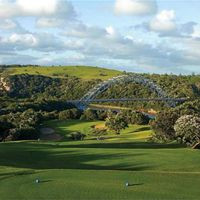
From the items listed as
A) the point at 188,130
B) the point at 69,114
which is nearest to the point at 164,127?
the point at 188,130

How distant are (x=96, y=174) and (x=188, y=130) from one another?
25814 millimetres

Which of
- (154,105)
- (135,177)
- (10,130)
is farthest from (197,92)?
(135,177)

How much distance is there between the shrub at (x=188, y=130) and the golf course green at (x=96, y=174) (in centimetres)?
747

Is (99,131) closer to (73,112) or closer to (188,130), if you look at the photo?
(73,112)

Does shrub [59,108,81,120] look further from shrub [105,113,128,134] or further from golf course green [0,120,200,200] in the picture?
golf course green [0,120,200,200]

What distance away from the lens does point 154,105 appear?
572 ft

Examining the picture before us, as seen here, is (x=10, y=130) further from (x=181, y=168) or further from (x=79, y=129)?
(x=181, y=168)

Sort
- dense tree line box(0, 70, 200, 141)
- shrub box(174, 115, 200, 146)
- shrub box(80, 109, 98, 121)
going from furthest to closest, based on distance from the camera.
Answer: shrub box(80, 109, 98, 121) < dense tree line box(0, 70, 200, 141) < shrub box(174, 115, 200, 146)

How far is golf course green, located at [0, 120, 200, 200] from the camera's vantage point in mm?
24609

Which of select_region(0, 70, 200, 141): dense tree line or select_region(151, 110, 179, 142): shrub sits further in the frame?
select_region(0, 70, 200, 141): dense tree line

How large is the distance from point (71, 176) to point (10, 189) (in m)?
4.89

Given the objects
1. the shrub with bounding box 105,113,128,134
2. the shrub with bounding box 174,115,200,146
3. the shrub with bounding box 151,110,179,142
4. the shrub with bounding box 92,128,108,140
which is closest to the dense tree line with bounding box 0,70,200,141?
the shrub with bounding box 151,110,179,142

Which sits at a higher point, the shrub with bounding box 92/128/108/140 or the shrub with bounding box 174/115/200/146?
the shrub with bounding box 174/115/200/146

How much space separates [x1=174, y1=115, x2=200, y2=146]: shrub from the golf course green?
294 inches
